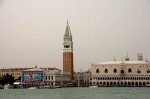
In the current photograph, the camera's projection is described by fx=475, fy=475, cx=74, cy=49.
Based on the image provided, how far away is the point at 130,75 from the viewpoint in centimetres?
4084

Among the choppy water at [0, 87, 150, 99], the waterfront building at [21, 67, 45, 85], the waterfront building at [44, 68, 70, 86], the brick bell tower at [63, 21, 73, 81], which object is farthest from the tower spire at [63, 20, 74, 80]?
the choppy water at [0, 87, 150, 99]

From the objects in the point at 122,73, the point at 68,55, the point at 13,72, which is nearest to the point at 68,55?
the point at 68,55

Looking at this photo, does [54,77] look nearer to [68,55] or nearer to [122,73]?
[68,55]

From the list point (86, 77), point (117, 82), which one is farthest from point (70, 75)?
point (86, 77)

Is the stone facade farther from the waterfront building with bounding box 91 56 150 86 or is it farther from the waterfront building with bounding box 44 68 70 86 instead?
the waterfront building with bounding box 44 68 70 86

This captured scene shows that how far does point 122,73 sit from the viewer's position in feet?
134

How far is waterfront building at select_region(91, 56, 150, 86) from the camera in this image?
40.5 meters

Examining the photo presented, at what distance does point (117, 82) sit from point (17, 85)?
8727 millimetres

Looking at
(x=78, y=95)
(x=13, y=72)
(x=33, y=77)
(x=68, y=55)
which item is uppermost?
(x=68, y=55)

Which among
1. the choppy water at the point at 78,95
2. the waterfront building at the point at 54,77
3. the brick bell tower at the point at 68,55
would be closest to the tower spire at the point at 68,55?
the brick bell tower at the point at 68,55

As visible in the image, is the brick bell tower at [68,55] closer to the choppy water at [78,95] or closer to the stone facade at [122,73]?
the stone facade at [122,73]

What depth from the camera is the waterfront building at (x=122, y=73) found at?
133 feet

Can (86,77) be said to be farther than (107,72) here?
Yes

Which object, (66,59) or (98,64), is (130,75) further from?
(66,59)
